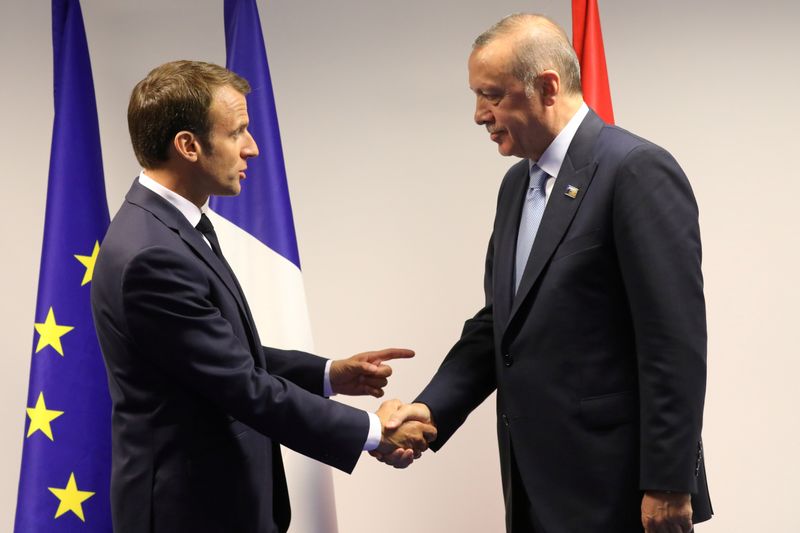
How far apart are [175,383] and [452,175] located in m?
1.79

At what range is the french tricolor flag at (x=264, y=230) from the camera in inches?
113

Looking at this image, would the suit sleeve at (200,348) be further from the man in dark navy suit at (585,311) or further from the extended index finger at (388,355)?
the extended index finger at (388,355)

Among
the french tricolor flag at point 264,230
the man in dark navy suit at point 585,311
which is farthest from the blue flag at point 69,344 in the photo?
the man in dark navy suit at point 585,311

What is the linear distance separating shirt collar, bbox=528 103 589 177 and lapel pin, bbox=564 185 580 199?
4.0 inches

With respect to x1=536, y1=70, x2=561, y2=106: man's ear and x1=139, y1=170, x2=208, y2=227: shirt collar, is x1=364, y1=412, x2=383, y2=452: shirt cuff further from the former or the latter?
x1=536, y1=70, x2=561, y2=106: man's ear

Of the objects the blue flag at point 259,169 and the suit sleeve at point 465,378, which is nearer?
the suit sleeve at point 465,378

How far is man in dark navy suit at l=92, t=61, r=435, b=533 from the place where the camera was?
193 cm

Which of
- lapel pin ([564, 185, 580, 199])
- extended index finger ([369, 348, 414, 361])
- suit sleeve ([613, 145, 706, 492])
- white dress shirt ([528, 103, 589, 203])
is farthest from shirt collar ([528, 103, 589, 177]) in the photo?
extended index finger ([369, 348, 414, 361])

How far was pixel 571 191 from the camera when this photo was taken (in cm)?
206

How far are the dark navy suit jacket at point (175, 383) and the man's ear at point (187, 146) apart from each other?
115 mm

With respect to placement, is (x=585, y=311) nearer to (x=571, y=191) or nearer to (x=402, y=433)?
(x=571, y=191)

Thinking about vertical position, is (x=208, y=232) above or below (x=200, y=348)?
above

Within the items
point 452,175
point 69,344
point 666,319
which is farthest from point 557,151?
point 69,344

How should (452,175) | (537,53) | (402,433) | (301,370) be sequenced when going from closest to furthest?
(537,53), (402,433), (301,370), (452,175)
